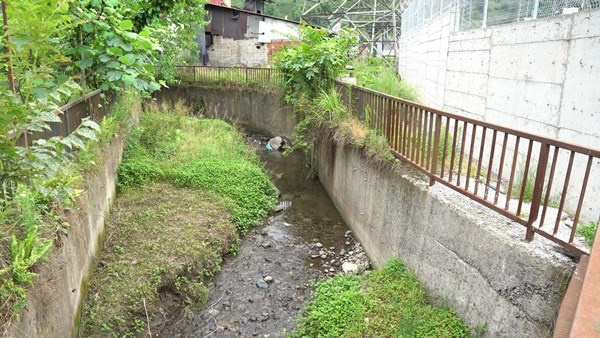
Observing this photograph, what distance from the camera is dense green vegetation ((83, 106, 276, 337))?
4684mm

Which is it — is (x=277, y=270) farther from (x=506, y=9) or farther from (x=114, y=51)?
(x=506, y=9)

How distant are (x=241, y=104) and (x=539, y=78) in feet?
42.1

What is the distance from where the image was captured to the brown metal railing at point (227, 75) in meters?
15.7

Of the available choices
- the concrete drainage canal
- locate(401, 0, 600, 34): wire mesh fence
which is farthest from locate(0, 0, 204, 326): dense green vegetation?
locate(401, 0, 600, 34): wire mesh fence

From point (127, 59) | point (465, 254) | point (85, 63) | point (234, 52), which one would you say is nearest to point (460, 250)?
point (465, 254)

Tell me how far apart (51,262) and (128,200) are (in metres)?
3.55

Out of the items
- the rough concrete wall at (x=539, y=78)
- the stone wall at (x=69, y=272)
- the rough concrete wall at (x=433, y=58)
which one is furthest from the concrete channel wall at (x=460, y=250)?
the stone wall at (x=69, y=272)

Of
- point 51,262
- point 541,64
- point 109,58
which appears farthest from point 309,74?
point 51,262

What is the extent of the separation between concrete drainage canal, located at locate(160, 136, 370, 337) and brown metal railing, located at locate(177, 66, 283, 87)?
7.75 meters

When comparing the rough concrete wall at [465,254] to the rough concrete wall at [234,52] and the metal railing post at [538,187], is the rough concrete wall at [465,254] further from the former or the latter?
the rough concrete wall at [234,52]

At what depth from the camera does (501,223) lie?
3.62 metres

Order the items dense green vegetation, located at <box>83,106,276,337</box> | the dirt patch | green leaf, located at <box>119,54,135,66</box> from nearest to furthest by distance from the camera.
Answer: the dirt patch
dense green vegetation, located at <box>83,106,276,337</box>
green leaf, located at <box>119,54,135,66</box>

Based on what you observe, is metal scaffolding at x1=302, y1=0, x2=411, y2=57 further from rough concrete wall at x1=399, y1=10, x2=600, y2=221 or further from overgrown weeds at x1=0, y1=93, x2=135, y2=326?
overgrown weeds at x1=0, y1=93, x2=135, y2=326

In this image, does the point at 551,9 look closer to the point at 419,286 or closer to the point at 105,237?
the point at 419,286
